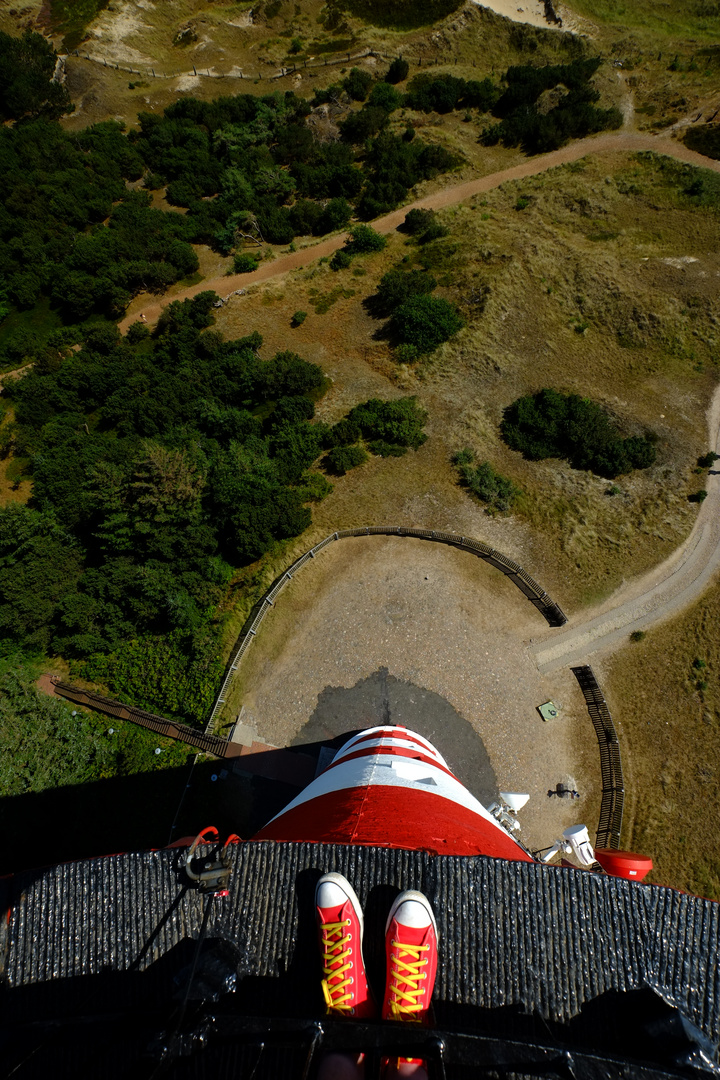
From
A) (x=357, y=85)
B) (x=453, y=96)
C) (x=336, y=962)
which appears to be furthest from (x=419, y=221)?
(x=336, y=962)

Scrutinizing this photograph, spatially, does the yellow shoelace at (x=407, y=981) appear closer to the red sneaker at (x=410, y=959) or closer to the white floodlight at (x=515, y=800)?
the red sneaker at (x=410, y=959)

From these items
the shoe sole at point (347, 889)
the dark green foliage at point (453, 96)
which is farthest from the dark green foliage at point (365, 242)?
the shoe sole at point (347, 889)

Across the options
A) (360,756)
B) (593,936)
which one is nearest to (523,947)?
(593,936)

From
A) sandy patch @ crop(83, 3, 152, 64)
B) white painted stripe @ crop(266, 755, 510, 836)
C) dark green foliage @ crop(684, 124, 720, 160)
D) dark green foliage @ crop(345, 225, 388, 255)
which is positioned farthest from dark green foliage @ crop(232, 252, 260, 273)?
white painted stripe @ crop(266, 755, 510, 836)

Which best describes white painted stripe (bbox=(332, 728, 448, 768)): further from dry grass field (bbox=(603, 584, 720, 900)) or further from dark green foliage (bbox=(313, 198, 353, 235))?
dark green foliage (bbox=(313, 198, 353, 235))

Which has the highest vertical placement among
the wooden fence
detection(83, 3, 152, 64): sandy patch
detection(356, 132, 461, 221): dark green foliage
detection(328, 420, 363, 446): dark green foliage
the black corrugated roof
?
detection(83, 3, 152, 64): sandy patch

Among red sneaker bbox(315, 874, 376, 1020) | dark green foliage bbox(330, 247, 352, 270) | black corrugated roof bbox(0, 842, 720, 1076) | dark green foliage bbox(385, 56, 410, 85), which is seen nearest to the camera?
red sneaker bbox(315, 874, 376, 1020)

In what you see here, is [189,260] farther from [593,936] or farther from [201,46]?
[593,936]

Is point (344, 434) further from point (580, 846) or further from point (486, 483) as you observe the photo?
point (580, 846)
